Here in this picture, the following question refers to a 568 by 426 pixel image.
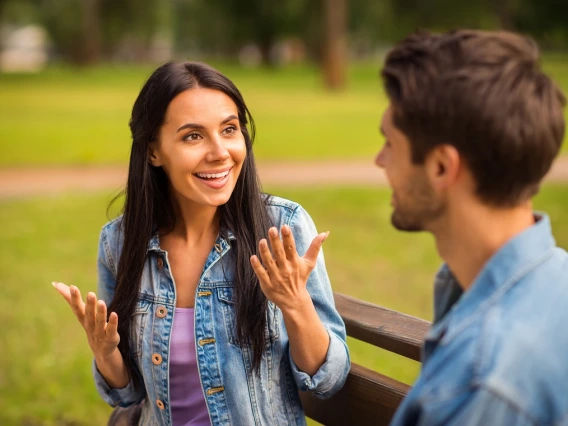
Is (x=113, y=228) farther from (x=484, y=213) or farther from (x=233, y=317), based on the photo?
(x=484, y=213)

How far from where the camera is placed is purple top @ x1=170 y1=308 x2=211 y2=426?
233 cm

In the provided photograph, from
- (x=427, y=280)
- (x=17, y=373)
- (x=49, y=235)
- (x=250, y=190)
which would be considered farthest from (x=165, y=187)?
(x=49, y=235)

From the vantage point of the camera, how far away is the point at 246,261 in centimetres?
237

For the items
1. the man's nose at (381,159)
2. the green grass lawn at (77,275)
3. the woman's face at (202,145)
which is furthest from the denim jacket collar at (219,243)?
the green grass lawn at (77,275)

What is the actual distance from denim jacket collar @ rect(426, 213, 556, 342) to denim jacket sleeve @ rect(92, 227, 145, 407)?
1.30 metres

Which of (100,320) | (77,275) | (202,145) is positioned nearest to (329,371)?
(100,320)

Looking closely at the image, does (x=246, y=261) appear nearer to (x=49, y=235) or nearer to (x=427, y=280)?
(x=427, y=280)

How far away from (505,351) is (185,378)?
1.24 meters

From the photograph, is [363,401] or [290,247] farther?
[363,401]

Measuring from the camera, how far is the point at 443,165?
151 cm

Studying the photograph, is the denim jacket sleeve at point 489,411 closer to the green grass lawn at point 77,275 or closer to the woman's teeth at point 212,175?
the woman's teeth at point 212,175

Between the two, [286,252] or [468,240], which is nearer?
[468,240]

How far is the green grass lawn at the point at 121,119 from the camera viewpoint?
13547mm

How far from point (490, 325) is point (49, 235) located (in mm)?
7548
